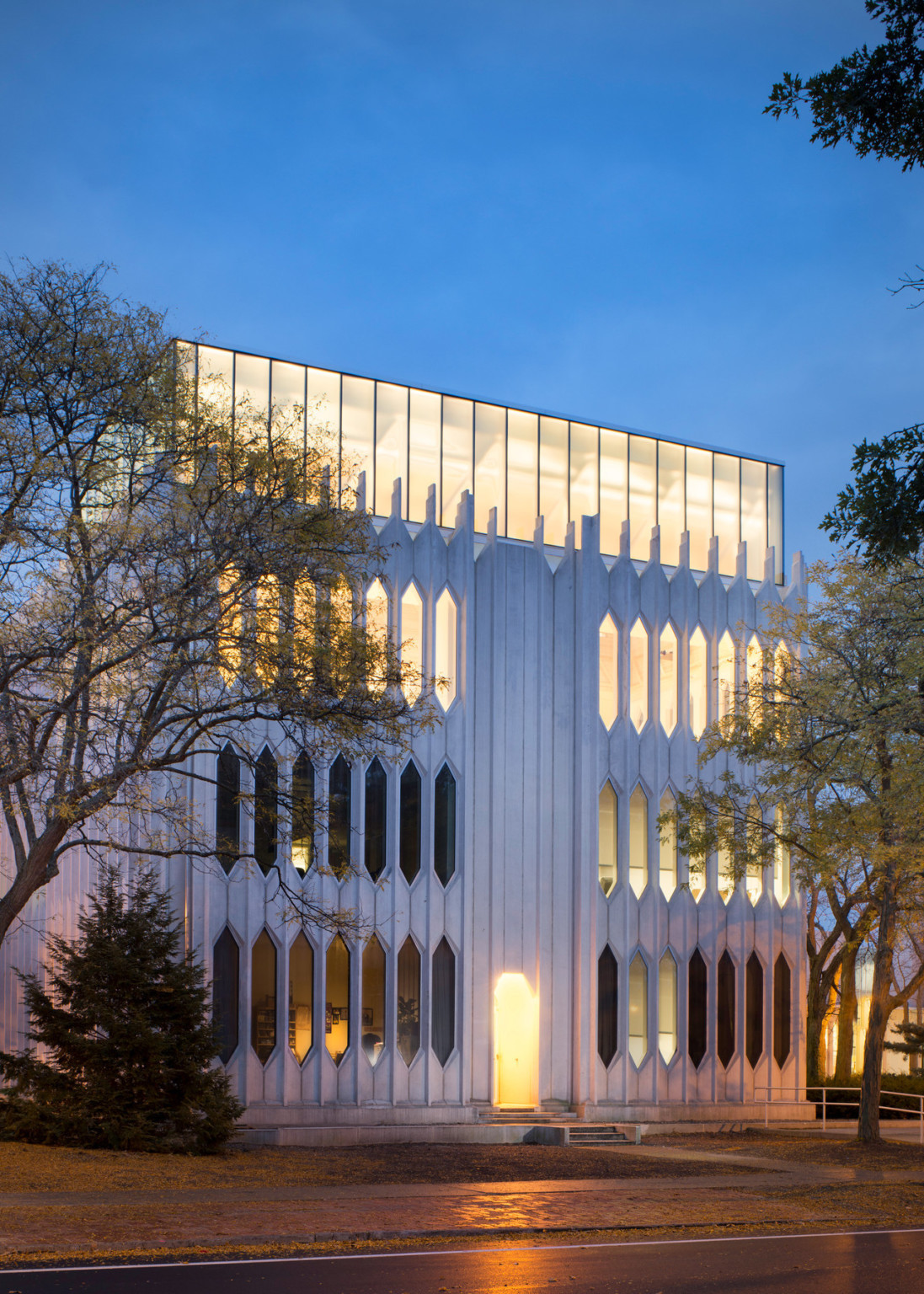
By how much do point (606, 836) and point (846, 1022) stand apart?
45.5ft

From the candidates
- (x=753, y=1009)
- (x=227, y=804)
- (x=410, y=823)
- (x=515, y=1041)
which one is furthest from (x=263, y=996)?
(x=753, y=1009)

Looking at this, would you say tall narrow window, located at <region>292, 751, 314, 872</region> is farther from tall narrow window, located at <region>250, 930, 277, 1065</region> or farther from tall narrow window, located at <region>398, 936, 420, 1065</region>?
tall narrow window, located at <region>398, 936, 420, 1065</region>

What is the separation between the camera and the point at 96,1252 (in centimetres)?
1154

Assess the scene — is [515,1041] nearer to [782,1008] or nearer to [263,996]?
[263,996]

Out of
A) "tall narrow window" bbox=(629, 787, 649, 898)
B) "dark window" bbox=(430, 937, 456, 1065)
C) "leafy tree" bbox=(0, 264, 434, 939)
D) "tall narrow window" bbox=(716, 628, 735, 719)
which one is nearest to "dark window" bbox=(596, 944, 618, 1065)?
"tall narrow window" bbox=(629, 787, 649, 898)

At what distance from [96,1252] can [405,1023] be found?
53.0 feet

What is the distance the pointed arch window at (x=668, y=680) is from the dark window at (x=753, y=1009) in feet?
19.3

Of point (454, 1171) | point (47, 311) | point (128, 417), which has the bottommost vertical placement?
point (454, 1171)

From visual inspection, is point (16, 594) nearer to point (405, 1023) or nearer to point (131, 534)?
point (131, 534)

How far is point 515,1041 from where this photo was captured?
29016mm

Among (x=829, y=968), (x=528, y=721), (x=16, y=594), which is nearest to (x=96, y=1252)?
(x=16, y=594)

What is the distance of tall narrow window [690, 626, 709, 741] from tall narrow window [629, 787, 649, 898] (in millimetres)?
2282

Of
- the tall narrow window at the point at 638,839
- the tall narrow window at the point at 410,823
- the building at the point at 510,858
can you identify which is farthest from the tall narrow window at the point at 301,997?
the tall narrow window at the point at 638,839

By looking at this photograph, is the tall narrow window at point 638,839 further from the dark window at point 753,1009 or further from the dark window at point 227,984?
the dark window at point 227,984
